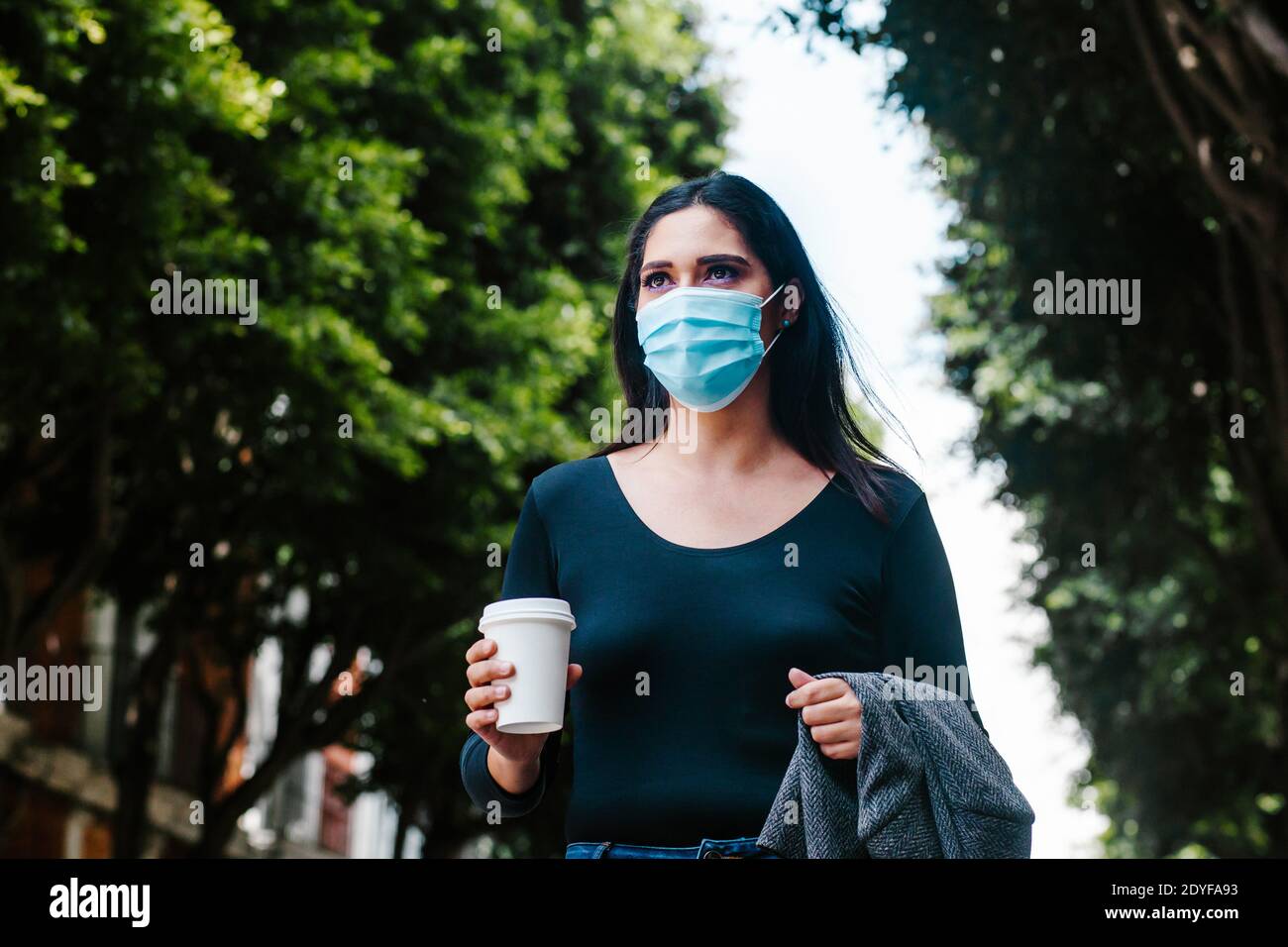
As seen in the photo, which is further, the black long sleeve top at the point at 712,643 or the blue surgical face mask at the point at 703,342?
the blue surgical face mask at the point at 703,342

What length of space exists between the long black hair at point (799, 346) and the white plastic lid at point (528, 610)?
0.49 meters

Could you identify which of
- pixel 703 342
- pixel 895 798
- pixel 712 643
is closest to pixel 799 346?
pixel 703 342

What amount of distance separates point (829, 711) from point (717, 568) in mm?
350

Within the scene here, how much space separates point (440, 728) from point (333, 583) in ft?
7.14

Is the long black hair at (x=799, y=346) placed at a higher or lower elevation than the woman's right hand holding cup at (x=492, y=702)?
higher

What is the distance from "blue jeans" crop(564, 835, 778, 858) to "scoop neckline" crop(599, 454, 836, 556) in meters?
0.45

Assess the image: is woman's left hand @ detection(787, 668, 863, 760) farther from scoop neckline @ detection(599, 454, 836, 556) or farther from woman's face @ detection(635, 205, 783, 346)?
woman's face @ detection(635, 205, 783, 346)

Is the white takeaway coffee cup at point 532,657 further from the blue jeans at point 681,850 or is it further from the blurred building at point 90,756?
the blurred building at point 90,756

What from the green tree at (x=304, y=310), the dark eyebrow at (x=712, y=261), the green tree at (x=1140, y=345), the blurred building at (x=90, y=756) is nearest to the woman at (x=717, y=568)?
the dark eyebrow at (x=712, y=261)

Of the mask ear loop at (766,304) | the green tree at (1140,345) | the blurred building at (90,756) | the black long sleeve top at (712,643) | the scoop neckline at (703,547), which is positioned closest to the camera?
the black long sleeve top at (712,643)

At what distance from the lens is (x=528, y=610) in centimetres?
245

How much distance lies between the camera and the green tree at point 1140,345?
1066cm

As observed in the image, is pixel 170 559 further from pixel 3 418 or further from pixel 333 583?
pixel 3 418

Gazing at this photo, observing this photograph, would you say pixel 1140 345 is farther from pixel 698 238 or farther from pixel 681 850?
pixel 681 850
